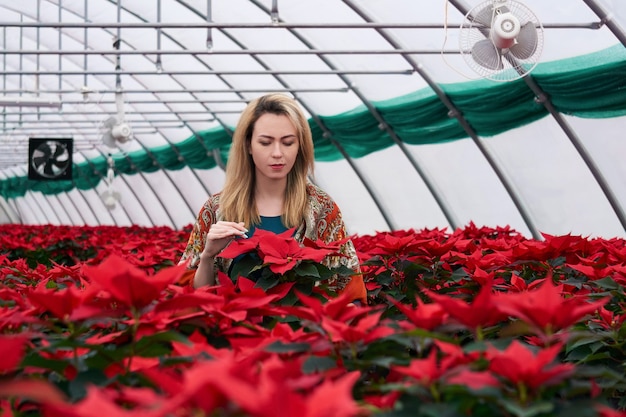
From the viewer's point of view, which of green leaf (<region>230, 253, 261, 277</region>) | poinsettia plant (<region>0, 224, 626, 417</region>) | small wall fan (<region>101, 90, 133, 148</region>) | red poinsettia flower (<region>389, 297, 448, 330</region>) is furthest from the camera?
small wall fan (<region>101, 90, 133, 148</region>)

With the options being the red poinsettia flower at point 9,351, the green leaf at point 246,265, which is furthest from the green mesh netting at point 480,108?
the red poinsettia flower at point 9,351

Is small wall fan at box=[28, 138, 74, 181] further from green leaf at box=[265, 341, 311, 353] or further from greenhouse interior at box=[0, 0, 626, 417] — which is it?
green leaf at box=[265, 341, 311, 353]

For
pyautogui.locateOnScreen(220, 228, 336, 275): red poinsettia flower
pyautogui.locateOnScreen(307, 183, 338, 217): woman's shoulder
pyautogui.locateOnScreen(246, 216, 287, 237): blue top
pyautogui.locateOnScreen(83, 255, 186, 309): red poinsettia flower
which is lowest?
pyautogui.locateOnScreen(83, 255, 186, 309): red poinsettia flower

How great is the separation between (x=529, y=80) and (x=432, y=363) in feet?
29.2

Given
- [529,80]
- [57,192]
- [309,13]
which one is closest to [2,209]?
[57,192]

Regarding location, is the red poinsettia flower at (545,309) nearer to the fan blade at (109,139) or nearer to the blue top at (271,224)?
the blue top at (271,224)

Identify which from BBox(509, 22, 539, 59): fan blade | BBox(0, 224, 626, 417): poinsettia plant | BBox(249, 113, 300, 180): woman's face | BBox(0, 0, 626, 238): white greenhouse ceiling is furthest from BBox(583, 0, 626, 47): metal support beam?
BBox(0, 224, 626, 417): poinsettia plant

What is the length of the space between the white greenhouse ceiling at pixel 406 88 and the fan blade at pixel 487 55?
11 mm

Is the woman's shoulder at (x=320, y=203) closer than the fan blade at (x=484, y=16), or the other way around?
the woman's shoulder at (x=320, y=203)

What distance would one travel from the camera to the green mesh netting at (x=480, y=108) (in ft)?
29.0

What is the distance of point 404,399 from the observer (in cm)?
124

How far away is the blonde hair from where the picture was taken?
3.25 m

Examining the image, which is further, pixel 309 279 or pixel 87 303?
pixel 309 279

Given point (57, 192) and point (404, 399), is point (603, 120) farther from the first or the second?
point (57, 192)
